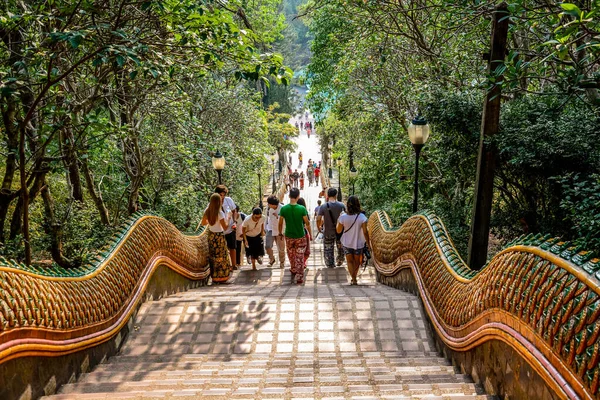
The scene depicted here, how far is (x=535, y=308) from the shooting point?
123 inches

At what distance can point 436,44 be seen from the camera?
1081 cm

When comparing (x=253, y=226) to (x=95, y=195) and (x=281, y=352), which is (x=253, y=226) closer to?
(x=95, y=195)

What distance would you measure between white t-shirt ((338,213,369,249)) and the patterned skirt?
2.14 m

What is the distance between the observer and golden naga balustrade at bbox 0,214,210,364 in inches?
143

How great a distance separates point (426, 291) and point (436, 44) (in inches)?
261

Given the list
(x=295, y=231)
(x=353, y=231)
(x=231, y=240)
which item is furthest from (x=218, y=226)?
(x=353, y=231)

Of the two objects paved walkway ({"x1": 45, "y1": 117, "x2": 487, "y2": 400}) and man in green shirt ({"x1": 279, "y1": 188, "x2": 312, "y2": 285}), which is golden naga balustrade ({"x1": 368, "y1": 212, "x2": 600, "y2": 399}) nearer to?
paved walkway ({"x1": 45, "y1": 117, "x2": 487, "y2": 400})

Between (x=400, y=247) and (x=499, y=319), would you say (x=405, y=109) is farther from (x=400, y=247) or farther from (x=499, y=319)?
(x=499, y=319)

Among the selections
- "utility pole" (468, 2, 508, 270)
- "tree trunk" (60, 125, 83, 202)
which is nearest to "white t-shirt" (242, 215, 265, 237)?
"tree trunk" (60, 125, 83, 202)

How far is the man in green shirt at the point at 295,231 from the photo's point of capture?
26.3 feet

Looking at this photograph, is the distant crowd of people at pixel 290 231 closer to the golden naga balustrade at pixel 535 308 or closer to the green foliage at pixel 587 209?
the golden naga balustrade at pixel 535 308

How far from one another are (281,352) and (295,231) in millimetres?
3025

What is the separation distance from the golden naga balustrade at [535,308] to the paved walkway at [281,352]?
19.6 inches

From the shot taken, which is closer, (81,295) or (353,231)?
(81,295)
